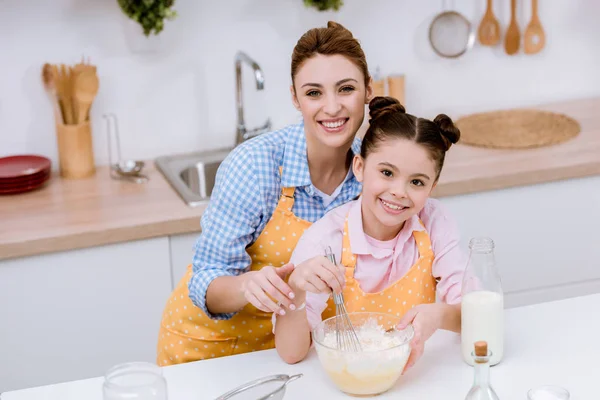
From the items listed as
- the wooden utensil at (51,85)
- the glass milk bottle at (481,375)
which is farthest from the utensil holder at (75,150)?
the glass milk bottle at (481,375)

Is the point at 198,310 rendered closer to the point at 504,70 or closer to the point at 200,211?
the point at 200,211

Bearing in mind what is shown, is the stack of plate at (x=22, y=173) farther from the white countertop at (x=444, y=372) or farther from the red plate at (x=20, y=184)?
the white countertop at (x=444, y=372)

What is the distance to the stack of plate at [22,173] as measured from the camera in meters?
2.86

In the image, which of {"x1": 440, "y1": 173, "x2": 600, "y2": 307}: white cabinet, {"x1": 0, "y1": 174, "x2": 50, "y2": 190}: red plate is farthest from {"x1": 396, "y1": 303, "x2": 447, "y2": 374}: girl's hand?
{"x1": 0, "y1": 174, "x2": 50, "y2": 190}: red plate

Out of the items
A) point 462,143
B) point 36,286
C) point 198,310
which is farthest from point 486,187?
point 36,286

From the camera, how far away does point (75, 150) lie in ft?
9.80

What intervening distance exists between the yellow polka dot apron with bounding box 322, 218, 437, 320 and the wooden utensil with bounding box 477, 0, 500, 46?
1.73 m

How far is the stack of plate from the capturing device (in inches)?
112

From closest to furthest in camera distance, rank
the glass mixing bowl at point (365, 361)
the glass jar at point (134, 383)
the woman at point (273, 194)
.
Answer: the glass jar at point (134, 383) < the glass mixing bowl at point (365, 361) < the woman at point (273, 194)

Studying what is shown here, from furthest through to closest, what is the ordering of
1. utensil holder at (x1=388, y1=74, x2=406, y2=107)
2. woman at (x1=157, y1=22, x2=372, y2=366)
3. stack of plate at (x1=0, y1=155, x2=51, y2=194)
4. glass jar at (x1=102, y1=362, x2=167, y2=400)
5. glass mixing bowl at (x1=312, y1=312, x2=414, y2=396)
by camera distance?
utensil holder at (x1=388, y1=74, x2=406, y2=107) → stack of plate at (x1=0, y1=155, x2=51, y2=194) → woman at (x1=157, y1=22, x2=372, y2=366) → glass mixing bowl at (x1=312, y1=312, x2=414, y2=396) → glass jar at (x1=102, y1=362, x2=167, y2=400)

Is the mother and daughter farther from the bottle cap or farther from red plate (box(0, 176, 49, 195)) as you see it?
red plate (box(0, 176, 49, 195))

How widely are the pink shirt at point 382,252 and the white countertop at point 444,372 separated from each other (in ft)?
0.42

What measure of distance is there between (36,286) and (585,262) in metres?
1.79

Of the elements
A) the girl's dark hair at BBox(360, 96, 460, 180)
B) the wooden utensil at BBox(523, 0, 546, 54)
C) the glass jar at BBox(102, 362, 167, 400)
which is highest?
the wooden utensil at BBox(523, 0, 546, 54)
